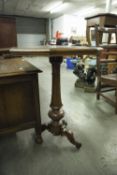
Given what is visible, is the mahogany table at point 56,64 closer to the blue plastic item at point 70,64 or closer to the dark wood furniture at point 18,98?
the dark wood furniture at point 18,98

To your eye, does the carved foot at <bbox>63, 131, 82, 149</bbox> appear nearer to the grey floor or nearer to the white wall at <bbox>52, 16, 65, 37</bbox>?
the grey floor

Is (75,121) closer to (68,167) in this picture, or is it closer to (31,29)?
(68,167)

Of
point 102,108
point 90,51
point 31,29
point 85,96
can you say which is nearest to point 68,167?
point 90,51

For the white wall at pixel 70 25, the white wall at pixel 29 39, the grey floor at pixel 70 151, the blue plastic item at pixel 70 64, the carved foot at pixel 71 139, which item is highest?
the white wall at pixel 70 25

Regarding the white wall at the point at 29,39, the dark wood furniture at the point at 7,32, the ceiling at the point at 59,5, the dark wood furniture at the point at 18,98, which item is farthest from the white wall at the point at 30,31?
the dark wood furniture at the point at 18,98

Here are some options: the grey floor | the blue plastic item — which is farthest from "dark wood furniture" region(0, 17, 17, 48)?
the grey floor

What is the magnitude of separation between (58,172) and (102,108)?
1.36 m

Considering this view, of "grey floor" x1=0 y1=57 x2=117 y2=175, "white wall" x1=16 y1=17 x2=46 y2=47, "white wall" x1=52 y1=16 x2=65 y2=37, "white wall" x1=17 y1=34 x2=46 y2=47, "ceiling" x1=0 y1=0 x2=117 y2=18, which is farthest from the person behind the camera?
"white wall" x1=17 y1=34 x2=46 y2=47

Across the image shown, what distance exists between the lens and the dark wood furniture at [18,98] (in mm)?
1291

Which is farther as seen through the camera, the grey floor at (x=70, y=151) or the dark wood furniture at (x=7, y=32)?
the dark wood furniture at (x=7, y=32)

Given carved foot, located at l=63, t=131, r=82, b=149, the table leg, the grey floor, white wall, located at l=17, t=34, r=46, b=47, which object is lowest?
the grey floor

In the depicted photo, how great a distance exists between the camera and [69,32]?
9.36 metres

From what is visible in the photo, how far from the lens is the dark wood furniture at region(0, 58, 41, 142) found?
129 cm

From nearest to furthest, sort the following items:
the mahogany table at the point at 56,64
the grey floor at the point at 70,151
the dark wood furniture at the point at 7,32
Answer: the mahogany table at the point at 56,64 → the grey floor at the point at 70,151 → the dark wood furniture at the point at 7,32
